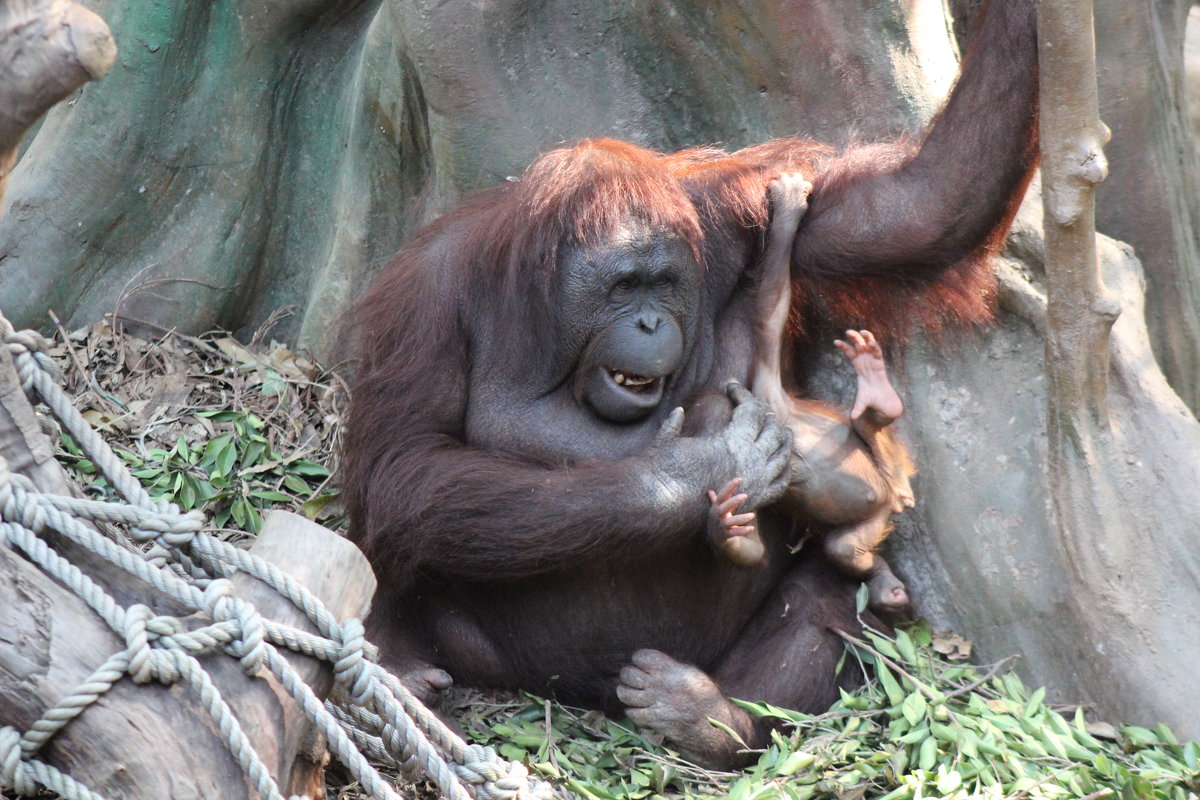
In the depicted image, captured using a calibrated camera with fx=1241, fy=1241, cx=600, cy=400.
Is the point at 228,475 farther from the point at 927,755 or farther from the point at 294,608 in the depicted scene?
the point at 927,755

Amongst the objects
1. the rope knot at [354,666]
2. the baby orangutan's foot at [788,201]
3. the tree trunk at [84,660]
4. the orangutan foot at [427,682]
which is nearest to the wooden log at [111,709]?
the tree trunk at [84,660]

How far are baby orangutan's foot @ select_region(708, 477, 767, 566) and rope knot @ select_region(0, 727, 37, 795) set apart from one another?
5.06 feet

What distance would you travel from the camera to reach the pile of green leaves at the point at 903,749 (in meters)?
2.71

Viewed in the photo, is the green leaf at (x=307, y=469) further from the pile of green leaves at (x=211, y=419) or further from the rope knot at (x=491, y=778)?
the rope knot at (x=491, y=778)

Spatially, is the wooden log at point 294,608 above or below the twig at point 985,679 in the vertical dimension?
above

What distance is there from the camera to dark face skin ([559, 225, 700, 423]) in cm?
295

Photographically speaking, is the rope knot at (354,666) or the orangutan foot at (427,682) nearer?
the rope knot at (354,666)

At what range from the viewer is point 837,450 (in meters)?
3.11

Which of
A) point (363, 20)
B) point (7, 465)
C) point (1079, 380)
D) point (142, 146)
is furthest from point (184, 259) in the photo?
point (1079, 380)

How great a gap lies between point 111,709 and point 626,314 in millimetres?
1541

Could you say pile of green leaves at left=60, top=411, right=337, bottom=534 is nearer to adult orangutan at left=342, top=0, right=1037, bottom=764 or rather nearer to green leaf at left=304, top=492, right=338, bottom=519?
green leaf at left=304, top=492, right=338, bottom=519

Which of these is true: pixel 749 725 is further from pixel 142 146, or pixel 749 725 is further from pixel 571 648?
pixel 142 146

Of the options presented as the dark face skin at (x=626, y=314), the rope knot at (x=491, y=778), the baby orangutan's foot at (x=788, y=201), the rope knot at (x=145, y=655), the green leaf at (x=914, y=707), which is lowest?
the green leaf at (x=914, y=707)

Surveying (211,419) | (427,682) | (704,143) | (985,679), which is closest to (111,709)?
(427,682)
